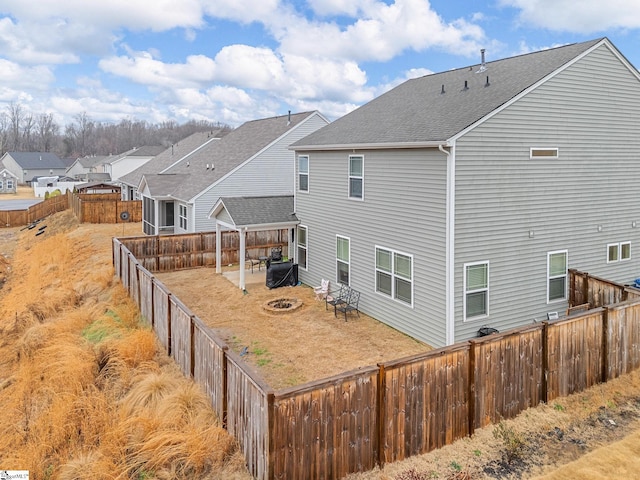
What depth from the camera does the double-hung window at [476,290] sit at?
36.0 feet

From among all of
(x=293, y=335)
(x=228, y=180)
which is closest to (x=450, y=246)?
(x=293, y=335)

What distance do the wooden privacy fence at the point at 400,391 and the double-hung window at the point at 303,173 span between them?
8.57 metres

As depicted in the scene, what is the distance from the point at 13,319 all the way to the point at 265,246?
941 centimetres

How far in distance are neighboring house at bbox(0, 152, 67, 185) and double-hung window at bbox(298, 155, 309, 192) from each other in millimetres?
80410

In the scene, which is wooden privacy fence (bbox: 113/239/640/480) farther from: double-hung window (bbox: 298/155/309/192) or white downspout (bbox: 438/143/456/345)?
double-hung window (bbox: 298/155/309/192)

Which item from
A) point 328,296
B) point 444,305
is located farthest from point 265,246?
point 444,305

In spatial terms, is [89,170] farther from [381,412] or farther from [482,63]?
[381,412]

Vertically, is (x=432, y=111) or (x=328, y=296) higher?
(x=432, y=111)

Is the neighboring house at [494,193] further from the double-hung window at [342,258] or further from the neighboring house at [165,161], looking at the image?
the neighboring house at [165,161]

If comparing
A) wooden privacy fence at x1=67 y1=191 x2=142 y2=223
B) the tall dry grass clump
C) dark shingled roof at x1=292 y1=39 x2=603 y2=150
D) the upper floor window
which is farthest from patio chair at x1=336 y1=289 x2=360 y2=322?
wooden privacy fence at x1=67 y1=191 x2=142 y2=223

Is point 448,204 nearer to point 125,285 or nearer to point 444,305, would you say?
point 444,305

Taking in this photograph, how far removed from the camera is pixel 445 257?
35.4 ft

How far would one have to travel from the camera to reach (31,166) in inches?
3211

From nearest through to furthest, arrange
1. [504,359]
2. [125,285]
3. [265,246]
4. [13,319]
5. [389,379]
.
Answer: [389,379] < [504,359] < [13,319] < [125,285] < [265,246]
